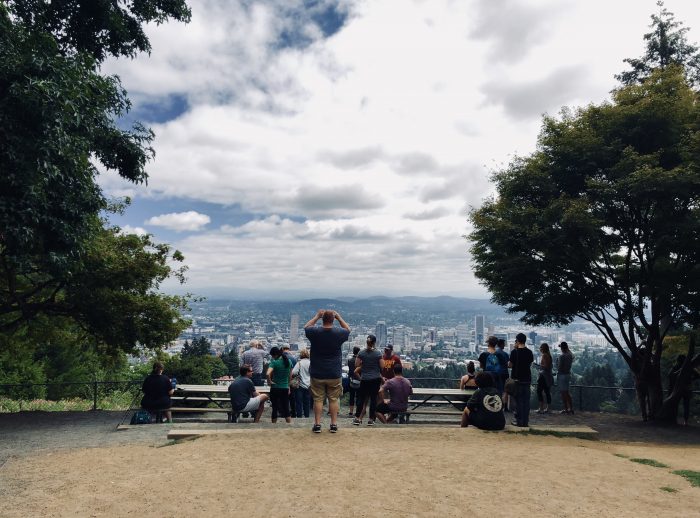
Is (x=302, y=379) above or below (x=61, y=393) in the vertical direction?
above

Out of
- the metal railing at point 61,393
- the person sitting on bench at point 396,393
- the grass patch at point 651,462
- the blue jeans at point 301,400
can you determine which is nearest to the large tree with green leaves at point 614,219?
the person sitting on bench at point 396,393

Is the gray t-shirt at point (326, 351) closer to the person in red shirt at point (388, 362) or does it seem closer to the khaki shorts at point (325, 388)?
the khaki shorts at point (325, 388)

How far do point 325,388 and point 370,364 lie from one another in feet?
5.35

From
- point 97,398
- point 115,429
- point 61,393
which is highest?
point 115,429

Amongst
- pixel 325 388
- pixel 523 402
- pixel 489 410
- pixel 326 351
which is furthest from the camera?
pixel 523 402

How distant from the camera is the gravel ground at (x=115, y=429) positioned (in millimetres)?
8783

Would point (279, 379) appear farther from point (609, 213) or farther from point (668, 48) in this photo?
point (668, 48)

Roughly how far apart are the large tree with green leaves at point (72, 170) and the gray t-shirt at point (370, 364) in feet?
19.8

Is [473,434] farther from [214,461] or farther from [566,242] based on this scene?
[566,242]

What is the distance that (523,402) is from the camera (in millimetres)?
10234

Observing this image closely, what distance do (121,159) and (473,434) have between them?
10421mm

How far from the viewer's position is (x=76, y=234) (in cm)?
853

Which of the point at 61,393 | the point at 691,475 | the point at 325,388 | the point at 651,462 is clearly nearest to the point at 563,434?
the point at 651,462

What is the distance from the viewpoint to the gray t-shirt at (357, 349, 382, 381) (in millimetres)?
9391
